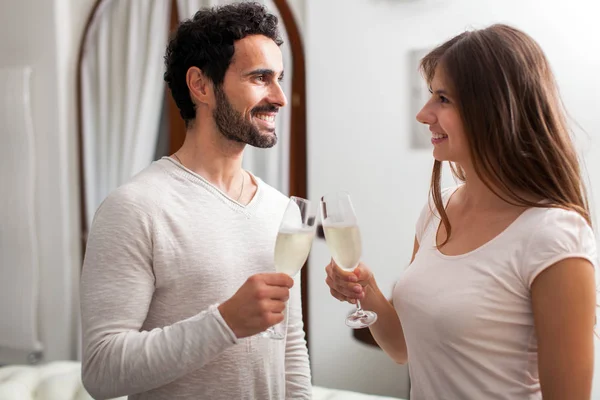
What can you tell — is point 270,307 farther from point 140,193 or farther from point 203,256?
point 140,193

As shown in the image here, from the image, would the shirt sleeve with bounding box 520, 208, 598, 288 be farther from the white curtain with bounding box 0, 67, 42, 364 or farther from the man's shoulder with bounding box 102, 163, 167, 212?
the white curtain with bounding box 0, 67, 42, 364

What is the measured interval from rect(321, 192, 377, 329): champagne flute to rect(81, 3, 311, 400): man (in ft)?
0.51

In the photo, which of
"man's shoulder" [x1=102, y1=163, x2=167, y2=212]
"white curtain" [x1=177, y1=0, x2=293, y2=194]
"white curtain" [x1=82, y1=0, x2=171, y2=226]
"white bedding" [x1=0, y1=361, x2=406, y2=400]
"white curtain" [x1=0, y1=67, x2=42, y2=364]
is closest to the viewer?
"man's shoulder" [x1=102, y1=163, x2=167, y2=212]

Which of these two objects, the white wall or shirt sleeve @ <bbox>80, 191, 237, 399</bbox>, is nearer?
shirt sleeve @ <bbox>80, 191, 237, 399</bbox>

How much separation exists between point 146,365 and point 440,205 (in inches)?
28.5

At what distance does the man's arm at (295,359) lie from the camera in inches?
61.7

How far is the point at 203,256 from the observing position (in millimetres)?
1397

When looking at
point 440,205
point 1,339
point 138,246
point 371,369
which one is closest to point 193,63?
point 138,246

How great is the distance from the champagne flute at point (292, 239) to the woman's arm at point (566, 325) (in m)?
0.44

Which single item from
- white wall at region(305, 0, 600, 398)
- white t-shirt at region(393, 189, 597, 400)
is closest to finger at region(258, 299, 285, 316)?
white t-shirt at region(393, 189, 597, 400)

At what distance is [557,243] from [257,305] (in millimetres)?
554

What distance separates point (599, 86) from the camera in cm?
265

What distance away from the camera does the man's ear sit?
62.2 inches

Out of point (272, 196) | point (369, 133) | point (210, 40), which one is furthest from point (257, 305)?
point (369, 133)
